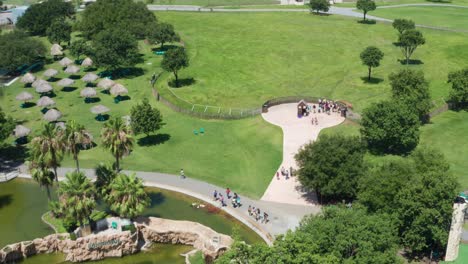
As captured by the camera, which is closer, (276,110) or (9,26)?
(276,110)

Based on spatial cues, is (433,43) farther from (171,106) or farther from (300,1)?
(171,106)

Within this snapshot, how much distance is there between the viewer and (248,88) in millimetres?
108938

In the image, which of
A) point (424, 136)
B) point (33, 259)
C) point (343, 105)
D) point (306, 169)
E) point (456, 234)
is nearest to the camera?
point (456, 234)

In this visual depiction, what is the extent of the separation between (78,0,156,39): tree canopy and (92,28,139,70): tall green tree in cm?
1513

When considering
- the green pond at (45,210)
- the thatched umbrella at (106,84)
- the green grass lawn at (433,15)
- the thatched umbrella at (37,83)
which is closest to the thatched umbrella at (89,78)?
the thatched umbrella at (106,84)

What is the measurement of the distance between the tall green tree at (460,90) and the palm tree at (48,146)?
67.3 metres

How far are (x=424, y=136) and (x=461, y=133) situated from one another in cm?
669

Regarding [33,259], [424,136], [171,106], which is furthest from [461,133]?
[33,259]

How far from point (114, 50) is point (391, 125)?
63459mm

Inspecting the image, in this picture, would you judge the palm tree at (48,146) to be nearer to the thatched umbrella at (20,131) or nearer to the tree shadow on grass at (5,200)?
the tree shadow on grass at (5,200)

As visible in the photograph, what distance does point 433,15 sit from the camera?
163 meters

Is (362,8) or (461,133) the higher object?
(362,8)

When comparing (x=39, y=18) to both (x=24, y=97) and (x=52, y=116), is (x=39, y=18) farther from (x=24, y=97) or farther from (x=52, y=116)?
(x=52, y=116)

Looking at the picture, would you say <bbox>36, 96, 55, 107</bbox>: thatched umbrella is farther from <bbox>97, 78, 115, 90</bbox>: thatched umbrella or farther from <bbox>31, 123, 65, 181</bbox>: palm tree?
<bbox>31, 123, 65, 181</bbox>: palm tree
